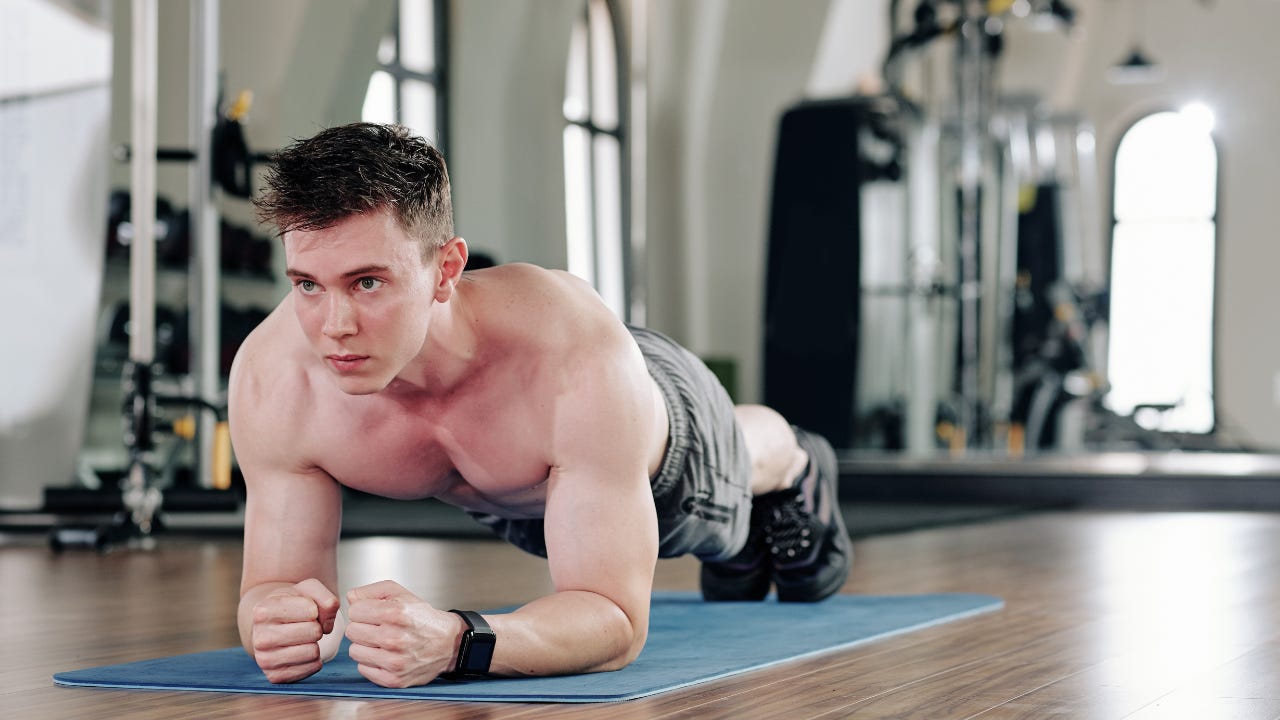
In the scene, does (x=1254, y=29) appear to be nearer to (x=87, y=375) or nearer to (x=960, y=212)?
(x=960, y=212)

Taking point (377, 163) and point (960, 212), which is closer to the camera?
point (377, 163)

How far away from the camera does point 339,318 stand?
1514mm

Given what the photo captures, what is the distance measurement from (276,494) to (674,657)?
55cm

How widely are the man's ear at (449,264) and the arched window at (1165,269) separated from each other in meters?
6.62

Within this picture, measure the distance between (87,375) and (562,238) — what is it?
9.86 ft

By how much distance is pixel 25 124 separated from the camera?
179 inches

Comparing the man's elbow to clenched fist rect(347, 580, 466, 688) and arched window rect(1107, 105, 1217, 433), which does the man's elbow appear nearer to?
clenched fist rect(347, 580, 466, 688)

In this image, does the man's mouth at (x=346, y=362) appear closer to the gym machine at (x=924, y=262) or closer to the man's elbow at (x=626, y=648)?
the man's elbow at (x=626, y=648)

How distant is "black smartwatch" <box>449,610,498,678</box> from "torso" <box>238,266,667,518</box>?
8.2 inches

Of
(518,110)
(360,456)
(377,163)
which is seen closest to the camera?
(377,163)

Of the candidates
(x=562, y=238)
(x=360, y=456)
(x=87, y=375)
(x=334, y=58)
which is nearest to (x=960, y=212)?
(x=562, y=238)

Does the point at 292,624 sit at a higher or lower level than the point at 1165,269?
lower

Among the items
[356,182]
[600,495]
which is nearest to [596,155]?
[600,495]

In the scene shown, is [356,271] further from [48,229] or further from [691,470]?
[48,229]
